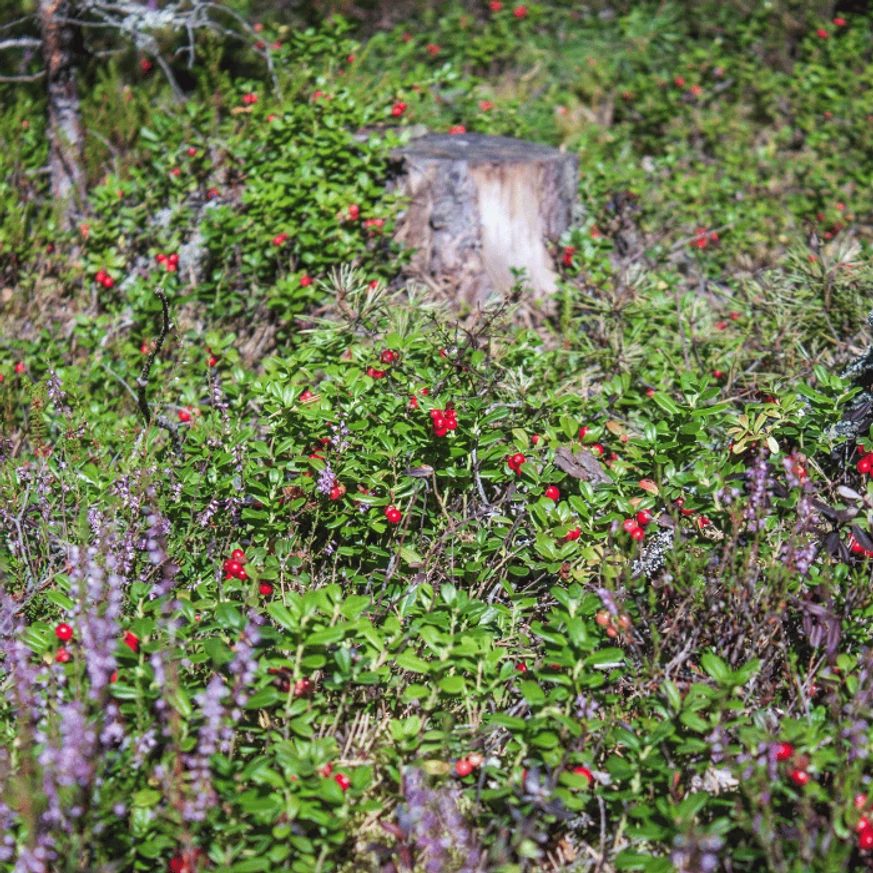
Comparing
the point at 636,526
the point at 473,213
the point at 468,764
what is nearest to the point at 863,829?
the point at 468,764

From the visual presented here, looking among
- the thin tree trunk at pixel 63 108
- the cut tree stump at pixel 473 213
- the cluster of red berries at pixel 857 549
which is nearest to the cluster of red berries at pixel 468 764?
the cluster of red berries at pixel 857 549

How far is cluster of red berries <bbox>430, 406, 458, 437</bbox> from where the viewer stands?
2660 millimetres

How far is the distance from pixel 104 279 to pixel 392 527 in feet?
7.65

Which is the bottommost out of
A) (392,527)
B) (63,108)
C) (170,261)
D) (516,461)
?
(392,527)

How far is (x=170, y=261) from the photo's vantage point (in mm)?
4234

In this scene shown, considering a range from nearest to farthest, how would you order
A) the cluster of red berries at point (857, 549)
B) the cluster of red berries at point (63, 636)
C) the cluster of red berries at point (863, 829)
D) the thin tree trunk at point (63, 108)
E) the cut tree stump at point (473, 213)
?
1. the cluster of red berries at point (863, 829)
2. the cluster of red berries at point (63, 636)
3. the cluster of red berries at point (857, 549)
4. the cut tree stump at point (473, 213)
5. the thin tree trunk at point (63, 108)

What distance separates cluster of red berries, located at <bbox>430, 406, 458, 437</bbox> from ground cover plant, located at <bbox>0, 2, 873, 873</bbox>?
0.05ft

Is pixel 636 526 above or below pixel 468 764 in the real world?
above

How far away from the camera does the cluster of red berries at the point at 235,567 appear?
2.45 metres

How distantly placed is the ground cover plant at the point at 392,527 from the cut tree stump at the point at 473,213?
162 millimetres

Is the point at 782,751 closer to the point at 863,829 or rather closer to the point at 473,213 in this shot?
the point at 863,829

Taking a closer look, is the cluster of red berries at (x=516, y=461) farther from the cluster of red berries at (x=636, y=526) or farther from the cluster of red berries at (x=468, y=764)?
the cluster of red berries at (x=468, y=764)

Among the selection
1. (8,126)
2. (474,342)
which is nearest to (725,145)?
(474,342)

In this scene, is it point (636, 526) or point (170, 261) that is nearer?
point (636, 526)
